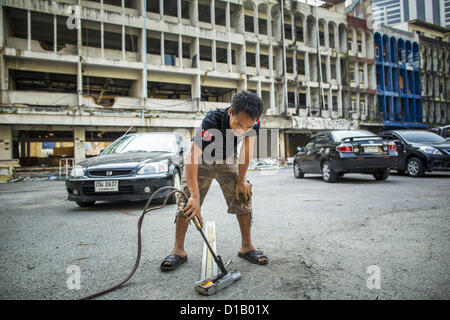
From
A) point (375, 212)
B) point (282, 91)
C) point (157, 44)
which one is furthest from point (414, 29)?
point (375, 212)

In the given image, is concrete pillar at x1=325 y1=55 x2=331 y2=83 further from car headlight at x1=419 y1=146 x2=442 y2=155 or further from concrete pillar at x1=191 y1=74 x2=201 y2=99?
car headlight at x1=419 y1=146 x2=442 y2=155

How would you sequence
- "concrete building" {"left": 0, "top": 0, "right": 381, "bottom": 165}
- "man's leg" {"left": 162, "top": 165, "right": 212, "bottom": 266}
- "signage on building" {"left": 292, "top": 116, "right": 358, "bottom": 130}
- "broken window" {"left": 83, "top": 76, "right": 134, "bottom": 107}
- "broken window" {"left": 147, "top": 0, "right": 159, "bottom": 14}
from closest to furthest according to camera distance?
"man's leg" {"left": 162, "top": 165, "right": 212, "bottom": 266} → "concrete building" {"left": 0, "top": 0, "right": 381, "bottom": 165} → "broken window" {"left": 83, "top": 76, "right": 134, "bottom": 107} → "broken window" {"left": 147, "top": 0, "right": 159, "bottom": 14} → "signage on building" {"left": 292, "top": 116, "right": 358, "bottom": 130}

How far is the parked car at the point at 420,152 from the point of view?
7652 millimetres

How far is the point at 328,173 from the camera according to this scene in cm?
779

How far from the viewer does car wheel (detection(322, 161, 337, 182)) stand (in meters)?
7.64

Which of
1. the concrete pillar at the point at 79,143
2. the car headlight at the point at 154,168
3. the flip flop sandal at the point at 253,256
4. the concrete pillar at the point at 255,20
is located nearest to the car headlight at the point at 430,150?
the car headlight at the point at 154,168

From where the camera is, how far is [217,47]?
2456 centimetres

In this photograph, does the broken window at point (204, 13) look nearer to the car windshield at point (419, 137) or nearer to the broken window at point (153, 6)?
the broken window at point (153, 6)

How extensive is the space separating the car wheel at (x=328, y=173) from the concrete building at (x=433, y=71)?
3426 cm

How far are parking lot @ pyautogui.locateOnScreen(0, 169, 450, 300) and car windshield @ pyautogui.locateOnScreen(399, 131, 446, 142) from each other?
187 inches

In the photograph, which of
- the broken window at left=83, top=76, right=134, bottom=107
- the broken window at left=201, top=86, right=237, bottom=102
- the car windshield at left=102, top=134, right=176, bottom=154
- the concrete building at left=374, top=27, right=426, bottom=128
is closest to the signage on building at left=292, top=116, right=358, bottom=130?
the concrete building at left=374, top=27, right=426, bottom=128

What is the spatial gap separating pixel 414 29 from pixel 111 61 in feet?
127

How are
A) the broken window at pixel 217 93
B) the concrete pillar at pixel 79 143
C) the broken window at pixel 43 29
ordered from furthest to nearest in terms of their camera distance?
the broken window at pixel 217 93, the concrete pillar at pixel 79 143, the broken window at pixel 43 29
